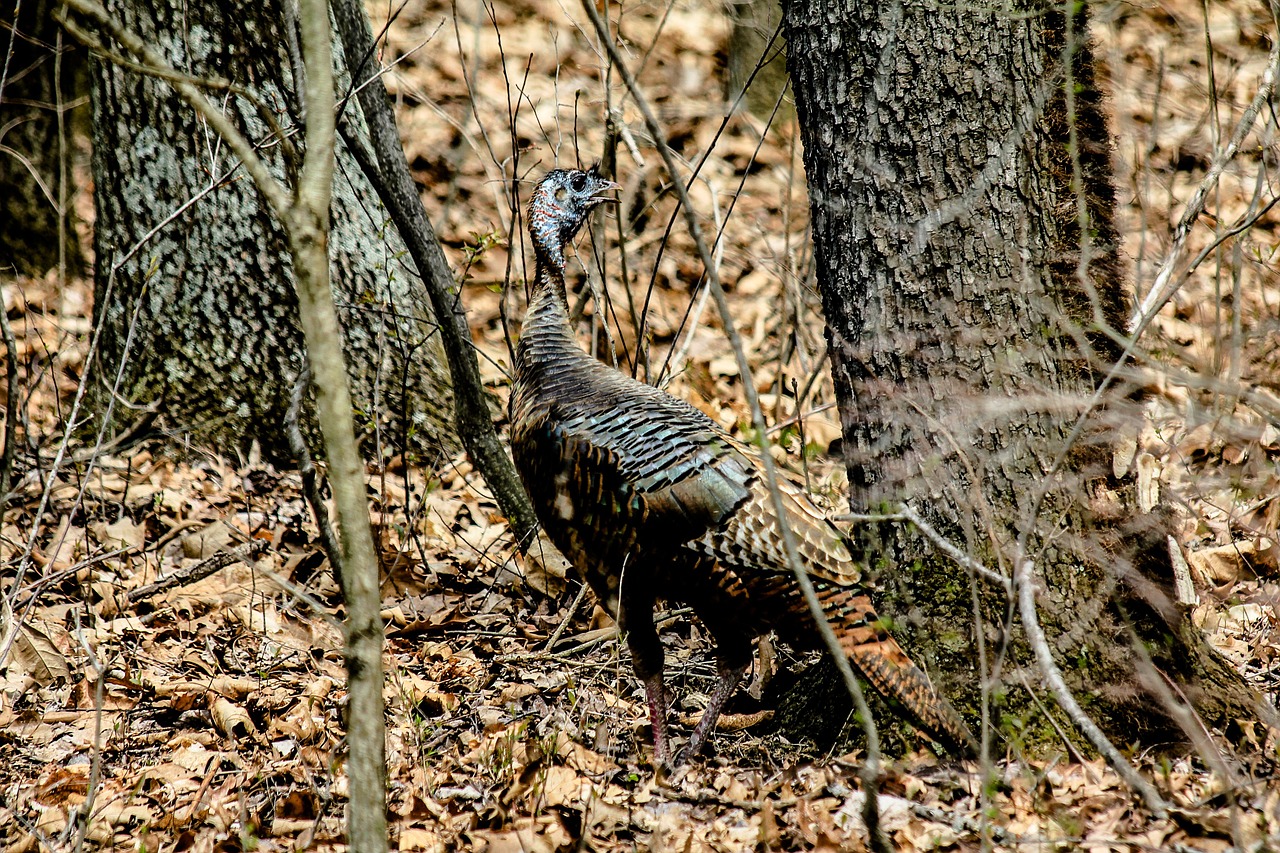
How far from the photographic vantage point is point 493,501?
566 cm

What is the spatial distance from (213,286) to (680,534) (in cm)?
331

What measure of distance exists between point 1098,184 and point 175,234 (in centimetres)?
446

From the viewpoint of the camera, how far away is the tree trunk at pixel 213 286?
17.8 feet

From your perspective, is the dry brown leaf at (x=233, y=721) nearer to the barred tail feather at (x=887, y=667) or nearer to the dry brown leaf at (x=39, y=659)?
the dry brown leaf at (x=39, y=659)

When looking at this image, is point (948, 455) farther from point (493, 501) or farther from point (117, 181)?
point (117, 181)

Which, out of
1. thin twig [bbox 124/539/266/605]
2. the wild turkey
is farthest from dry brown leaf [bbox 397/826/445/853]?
thin twig [bbox 124/539/266/605]

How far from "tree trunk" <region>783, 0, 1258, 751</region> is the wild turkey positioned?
0.81 feet

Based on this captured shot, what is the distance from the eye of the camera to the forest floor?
3.00 meters

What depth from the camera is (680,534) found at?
3492 millimetres

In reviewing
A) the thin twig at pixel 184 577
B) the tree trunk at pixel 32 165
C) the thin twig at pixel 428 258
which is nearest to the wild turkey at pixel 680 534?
the thin twig at pixel 428 258

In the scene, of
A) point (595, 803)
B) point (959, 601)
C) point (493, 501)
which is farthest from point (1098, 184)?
point (493, 501)

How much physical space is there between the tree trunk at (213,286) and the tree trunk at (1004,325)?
9.32 feet

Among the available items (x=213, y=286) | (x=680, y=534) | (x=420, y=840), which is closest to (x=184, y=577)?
(x=213, y=286)

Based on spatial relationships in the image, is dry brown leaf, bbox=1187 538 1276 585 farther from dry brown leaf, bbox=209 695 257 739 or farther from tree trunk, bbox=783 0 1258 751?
dry brown leaf, bbox=209 695 257 739
